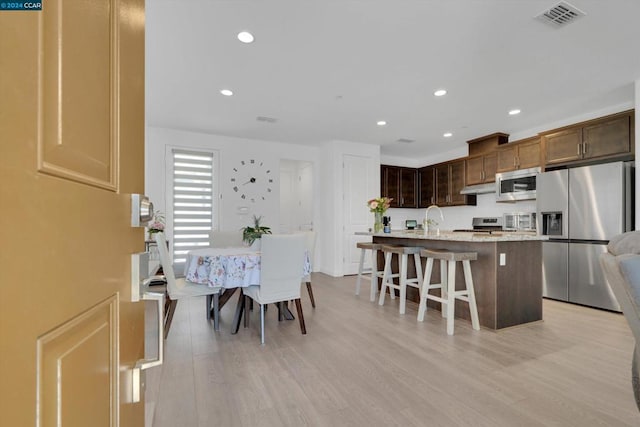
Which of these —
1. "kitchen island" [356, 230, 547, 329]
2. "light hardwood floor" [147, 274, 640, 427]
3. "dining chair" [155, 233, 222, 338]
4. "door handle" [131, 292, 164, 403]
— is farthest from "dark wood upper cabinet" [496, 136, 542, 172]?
"door handle" [131, 292, 164, 403]

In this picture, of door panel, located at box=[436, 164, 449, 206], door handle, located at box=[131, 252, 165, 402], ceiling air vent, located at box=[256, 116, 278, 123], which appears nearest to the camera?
door handle, located at box=[131, 252, 165, 402]

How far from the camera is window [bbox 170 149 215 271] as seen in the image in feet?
17.1

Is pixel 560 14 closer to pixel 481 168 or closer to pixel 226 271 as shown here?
pixel 226 271

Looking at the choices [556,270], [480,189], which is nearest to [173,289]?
[556,270]

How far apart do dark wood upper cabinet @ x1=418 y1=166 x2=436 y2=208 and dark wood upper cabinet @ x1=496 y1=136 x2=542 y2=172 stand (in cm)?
155

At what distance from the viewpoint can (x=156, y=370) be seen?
210 centimetres

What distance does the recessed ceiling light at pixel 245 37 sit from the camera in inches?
96.2

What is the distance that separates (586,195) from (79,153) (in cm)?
490

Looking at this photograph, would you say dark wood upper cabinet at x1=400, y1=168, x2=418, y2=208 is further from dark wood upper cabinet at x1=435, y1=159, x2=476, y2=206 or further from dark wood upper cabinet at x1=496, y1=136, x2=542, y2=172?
dark wood upper cabinet at x1=496, y1=136, x2=542, y2=172

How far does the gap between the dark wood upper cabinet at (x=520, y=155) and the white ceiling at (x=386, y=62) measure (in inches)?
13.6

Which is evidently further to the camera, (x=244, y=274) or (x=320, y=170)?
(x=320, y=170)

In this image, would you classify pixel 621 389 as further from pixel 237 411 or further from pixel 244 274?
pixel 244 274

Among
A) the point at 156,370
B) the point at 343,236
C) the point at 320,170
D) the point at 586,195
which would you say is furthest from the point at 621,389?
the point at 320,170

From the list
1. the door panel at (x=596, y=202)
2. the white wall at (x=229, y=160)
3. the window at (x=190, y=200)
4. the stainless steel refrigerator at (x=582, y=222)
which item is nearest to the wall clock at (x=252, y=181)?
the white wall at (x=229, y=160)
